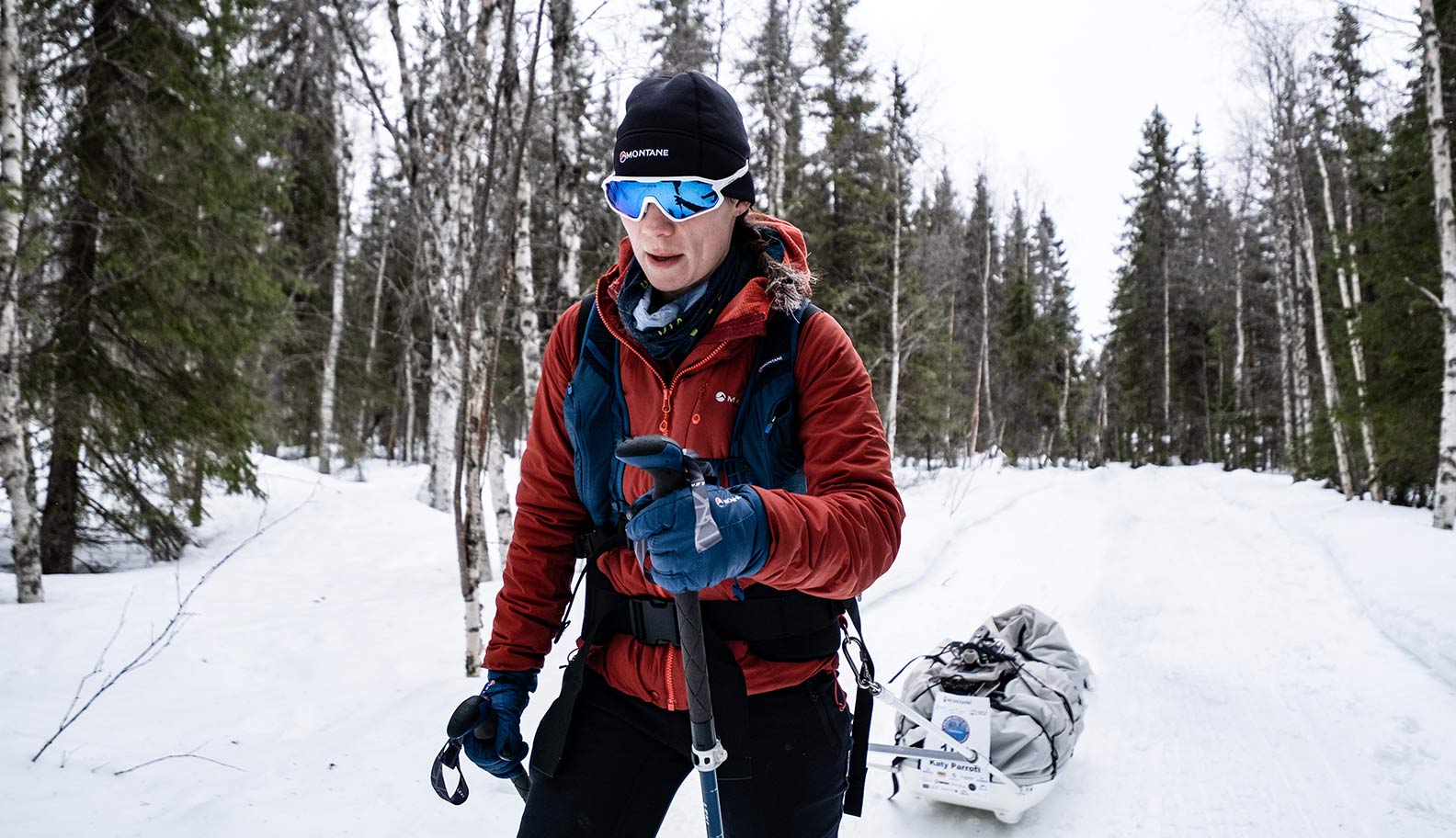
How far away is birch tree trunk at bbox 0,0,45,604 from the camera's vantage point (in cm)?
538

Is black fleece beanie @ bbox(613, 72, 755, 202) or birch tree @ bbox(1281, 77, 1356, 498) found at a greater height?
birch tree @ bbox(1281, 77, 1356, 498)

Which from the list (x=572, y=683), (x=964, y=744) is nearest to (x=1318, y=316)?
(x=964, y=744)

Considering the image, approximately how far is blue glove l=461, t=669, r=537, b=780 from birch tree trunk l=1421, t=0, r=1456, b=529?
11.9 meters

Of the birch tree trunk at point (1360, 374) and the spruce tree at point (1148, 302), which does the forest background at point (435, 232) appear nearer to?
the birch tree trunk at point (1360, 374)

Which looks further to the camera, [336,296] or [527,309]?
[336,296]

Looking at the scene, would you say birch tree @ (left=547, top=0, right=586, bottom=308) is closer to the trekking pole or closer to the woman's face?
the woman's face

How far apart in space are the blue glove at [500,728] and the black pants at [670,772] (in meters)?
0.11

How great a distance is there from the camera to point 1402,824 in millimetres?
3564

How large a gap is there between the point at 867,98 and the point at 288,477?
50.2ft

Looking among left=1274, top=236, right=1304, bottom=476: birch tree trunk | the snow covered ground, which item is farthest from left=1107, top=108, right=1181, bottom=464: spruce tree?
the snow covered ground

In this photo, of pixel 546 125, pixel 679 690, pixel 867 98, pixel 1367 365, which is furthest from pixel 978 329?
pixel 679 690

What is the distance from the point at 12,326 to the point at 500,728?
6.01 meters

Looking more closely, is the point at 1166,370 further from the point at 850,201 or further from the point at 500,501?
the point at 500,501

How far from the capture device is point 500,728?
5.77 ft
